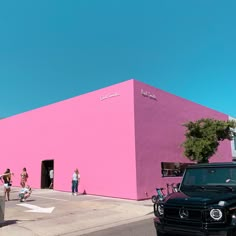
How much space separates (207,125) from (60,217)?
1206cm

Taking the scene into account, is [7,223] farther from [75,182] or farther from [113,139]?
[113,139]

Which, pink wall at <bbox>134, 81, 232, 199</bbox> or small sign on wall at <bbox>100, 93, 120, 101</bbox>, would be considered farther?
small sign on wall at <bbox>100, 93, 120, 101</bbox>

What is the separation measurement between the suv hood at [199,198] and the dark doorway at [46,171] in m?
19.0

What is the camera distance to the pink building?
18391mm

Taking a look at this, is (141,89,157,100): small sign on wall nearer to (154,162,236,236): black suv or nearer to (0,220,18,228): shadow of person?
(0,220,18,228): shadow of person

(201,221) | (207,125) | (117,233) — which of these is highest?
(207,125)

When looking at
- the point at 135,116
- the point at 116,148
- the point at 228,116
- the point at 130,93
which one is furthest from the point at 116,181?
the point at 228,116

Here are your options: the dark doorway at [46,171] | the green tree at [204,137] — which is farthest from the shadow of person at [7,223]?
the dark doorway at [46,171]

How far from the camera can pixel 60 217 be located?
11.8 meters

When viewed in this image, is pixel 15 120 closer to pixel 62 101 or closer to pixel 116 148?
pixel 62 101

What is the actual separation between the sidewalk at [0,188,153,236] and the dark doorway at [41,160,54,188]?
8283 mm

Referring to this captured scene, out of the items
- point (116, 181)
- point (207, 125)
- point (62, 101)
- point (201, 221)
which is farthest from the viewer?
point (62, 101)

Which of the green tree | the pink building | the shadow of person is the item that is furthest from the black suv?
the green tree

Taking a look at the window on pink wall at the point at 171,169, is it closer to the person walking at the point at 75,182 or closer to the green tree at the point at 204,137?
the green tree at the point at 204,137
